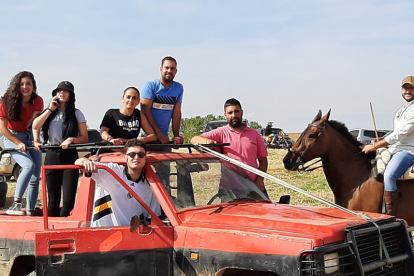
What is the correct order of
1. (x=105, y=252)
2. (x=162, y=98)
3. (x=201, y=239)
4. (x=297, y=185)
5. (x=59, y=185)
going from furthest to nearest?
1. (x=297, y=185)
2. (x=162, y=98)
3. (x=59, y=185)
4. (x=105, y=252)
5. (x=201, y=239)

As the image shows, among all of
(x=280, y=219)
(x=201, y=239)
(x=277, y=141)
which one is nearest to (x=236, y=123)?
(x=280, y=219)

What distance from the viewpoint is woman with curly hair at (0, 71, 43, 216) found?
6.70 m

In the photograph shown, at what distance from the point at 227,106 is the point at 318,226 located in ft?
10.6

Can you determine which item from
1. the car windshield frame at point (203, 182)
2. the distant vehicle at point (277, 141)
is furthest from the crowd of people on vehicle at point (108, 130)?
the distant vehicle at point (277, 141)

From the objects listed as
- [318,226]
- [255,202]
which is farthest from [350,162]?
[318,226]

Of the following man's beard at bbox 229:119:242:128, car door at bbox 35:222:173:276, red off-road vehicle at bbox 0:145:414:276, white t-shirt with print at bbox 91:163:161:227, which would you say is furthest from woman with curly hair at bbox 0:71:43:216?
man's beard at bbox 229:119:242:128

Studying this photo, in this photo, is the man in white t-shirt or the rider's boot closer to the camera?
the man in white t-shirt

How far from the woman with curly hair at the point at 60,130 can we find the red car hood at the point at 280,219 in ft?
6.17

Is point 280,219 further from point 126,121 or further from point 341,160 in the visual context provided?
point 341,160

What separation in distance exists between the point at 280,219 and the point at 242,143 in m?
2.75

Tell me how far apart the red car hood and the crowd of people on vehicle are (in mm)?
711

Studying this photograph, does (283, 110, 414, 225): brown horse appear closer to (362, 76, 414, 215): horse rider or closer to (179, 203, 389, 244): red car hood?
(362, 76, 414, 215): horse rider

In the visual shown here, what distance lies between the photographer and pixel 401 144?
7777 mm

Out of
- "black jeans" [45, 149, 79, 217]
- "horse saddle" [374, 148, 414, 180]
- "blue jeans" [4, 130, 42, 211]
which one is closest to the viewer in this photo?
"black jeans" [45, 149, 79, 217]
